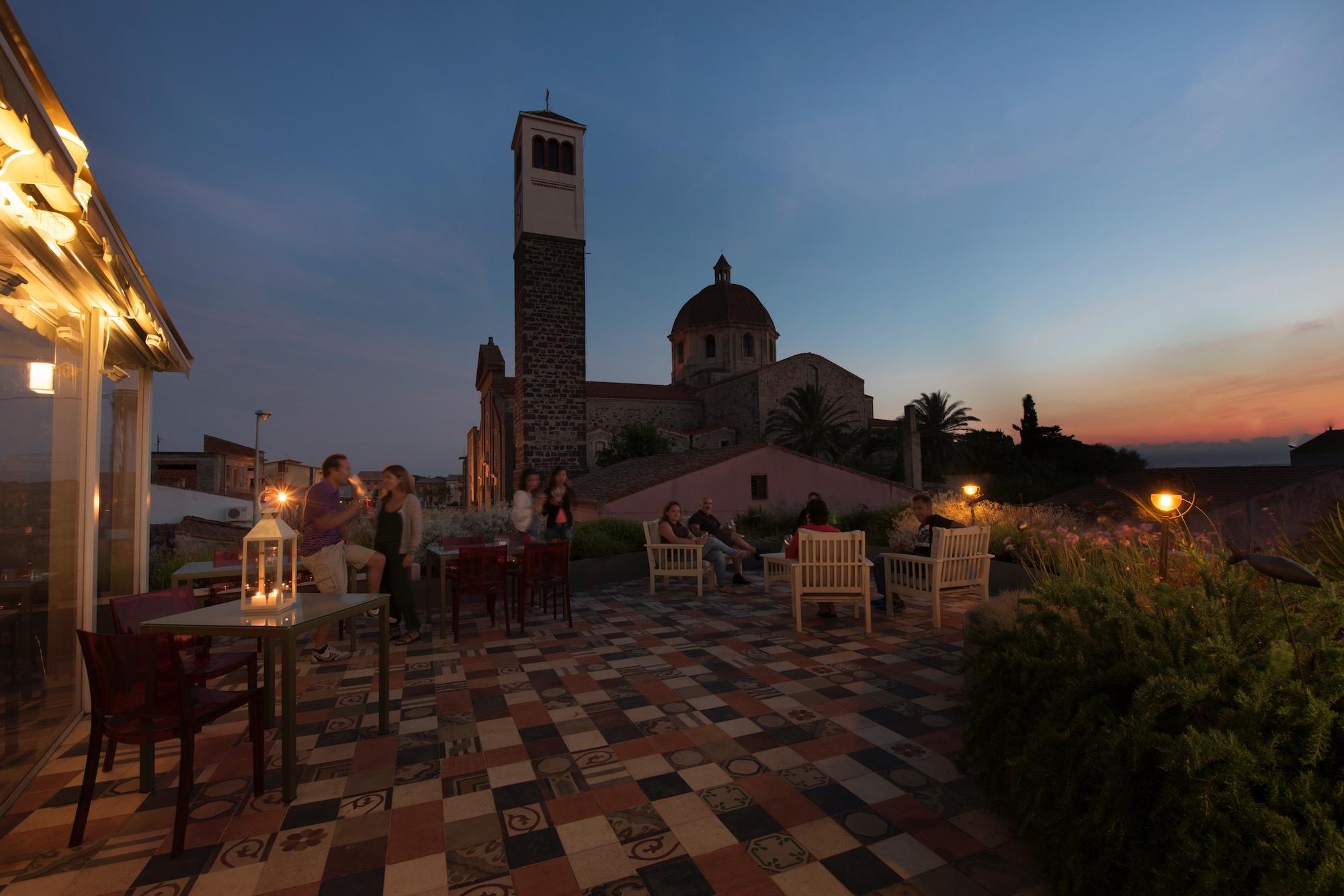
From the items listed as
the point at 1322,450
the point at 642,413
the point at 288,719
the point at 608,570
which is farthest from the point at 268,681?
the point at 1322,450

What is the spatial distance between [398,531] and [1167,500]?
6510 mm

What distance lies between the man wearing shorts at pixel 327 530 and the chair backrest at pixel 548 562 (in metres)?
1.75

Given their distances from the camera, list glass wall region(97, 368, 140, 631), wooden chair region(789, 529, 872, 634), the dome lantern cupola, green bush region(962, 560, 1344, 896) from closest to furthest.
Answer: green bush region(962, 560, 1344, 896) → glass wall region(97, 368, 140, 631) → wooden chair region(789, 529, 872, 634) → the dome lantern cupola

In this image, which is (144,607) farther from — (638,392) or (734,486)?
(638,392)

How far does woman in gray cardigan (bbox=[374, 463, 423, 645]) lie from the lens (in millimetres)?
5699

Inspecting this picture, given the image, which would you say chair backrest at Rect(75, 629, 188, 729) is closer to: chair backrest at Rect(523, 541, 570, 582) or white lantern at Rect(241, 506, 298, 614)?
white lantern at Rect(241, 506, 298, 614)

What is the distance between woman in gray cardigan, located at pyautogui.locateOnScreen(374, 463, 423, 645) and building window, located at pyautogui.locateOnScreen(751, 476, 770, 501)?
46.3 ft

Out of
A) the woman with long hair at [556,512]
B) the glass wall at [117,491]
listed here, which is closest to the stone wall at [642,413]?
the woman with long hair at [556,512]

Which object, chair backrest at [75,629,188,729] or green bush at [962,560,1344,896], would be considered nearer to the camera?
green bush at [962,560,1344,896]

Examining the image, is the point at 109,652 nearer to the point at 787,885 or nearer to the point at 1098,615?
the point at 787,885

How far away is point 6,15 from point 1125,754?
452 centimetres

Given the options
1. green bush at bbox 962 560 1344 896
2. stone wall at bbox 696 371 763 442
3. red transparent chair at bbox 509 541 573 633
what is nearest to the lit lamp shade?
green bush at bbox 962 560 1344 896

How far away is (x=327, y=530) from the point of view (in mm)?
5020

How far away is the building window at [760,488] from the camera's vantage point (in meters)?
18.9
